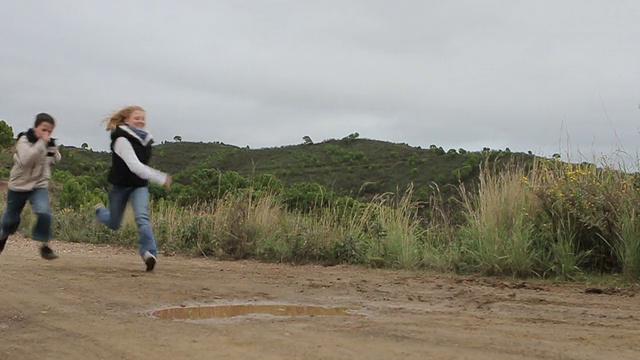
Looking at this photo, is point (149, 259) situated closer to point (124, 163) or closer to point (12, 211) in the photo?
point (124, 163)

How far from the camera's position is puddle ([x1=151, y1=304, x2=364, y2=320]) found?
552cm

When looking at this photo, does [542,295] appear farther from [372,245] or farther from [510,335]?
[372,245]

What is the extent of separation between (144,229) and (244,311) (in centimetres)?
256

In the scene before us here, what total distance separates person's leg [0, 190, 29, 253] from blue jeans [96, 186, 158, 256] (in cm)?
94

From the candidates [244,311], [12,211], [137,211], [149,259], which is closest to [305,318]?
[244,311]

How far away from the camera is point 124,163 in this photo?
7910 millimetres

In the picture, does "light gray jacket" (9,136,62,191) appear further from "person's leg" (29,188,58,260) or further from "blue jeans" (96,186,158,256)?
"blue jeans" (96,186,158,256)

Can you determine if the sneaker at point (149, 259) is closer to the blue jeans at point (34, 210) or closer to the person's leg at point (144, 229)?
the person's leg at point (144, 229)

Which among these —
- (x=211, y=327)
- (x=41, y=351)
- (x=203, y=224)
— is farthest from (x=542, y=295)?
(x=203, y=224)

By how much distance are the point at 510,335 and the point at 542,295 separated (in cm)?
230

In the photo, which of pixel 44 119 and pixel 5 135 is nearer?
pixel 44 119

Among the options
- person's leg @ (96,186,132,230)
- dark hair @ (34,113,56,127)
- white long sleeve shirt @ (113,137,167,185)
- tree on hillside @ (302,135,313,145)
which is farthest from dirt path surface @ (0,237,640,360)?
tree on hillside @ (302,135,313,145)

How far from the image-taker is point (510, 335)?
4570 mm

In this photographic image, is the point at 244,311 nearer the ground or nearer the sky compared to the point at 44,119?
nearer the ground
